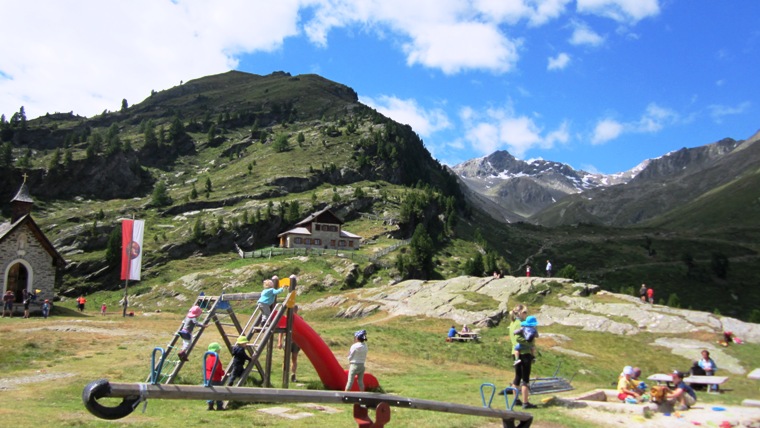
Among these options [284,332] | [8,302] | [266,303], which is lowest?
[8,302]

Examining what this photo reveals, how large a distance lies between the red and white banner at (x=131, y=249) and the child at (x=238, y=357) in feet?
95.2

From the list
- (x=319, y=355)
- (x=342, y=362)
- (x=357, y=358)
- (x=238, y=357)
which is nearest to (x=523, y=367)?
(x=357, y=358)

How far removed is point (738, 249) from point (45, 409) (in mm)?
193941

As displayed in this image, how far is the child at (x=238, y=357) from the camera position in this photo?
13891 mm

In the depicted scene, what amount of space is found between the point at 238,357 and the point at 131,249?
30027mm

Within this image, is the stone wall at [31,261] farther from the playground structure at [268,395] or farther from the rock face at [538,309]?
the playground structure at [268,395]

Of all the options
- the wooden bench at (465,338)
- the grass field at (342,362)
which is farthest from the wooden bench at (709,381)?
the wooden bench at (465,338)

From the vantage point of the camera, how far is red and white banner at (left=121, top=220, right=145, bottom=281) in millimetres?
39500

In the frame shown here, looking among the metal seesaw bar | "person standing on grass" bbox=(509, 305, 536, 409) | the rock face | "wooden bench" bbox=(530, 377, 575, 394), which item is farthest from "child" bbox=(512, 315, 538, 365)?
the rock face

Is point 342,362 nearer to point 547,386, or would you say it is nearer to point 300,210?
point 547,386

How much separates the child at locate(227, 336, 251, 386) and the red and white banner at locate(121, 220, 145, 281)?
1143 inches

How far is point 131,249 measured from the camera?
39.8 meters

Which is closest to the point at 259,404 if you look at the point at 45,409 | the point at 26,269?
the point at 45,409

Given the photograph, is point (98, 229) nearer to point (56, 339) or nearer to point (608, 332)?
point (56, 339)
